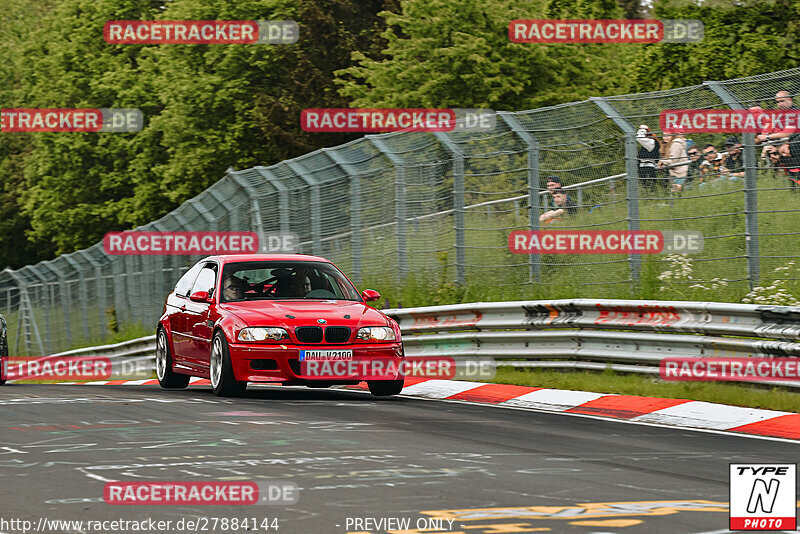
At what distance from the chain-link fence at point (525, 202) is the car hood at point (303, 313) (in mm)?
2938

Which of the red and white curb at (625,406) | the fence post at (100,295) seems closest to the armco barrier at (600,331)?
the red and white curb at (625,406)

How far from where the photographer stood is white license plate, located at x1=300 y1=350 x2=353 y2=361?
1316cm

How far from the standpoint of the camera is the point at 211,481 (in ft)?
25.1

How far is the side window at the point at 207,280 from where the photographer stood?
14.8 m

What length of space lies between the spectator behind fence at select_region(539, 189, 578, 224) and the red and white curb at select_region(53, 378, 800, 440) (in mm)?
2370

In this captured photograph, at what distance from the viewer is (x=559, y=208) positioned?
52.6 ft

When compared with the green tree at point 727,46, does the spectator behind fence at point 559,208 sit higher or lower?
lower

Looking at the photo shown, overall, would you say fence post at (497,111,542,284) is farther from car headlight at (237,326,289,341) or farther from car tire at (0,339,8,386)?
car tire at (0,339,8,386)

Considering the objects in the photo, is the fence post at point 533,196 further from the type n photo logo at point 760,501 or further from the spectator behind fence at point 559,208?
the type n photo logo at point 760,501

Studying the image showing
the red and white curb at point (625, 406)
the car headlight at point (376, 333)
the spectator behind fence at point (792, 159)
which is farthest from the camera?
the car headlight at point (376, 333)

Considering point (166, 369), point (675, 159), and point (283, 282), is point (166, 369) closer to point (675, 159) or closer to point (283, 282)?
point (283, 282)

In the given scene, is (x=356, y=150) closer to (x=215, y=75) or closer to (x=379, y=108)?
(x=379, y=108)

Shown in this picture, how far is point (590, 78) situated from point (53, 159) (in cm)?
3005

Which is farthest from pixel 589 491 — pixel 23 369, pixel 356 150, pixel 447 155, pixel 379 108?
pixel 379 108
